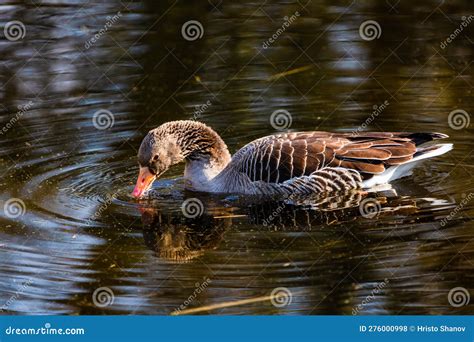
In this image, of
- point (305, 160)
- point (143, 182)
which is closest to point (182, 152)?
point (143, 182)

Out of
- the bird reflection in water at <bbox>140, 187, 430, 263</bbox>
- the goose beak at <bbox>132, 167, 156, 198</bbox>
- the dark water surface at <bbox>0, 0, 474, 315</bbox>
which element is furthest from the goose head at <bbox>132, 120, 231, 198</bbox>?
the bird reflection in water at <bbox>140, 187, 430, 263</bbox>

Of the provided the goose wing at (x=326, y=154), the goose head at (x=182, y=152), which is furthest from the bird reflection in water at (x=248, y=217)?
the goose head at (x=182, y=152)

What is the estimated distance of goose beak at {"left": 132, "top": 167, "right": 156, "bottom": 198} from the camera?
14.7 meters

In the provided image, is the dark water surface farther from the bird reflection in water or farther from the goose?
the goose

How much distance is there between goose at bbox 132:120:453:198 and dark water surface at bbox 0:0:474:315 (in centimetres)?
31

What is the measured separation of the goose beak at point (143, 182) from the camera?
14.7 m

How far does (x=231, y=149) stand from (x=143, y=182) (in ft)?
7.65

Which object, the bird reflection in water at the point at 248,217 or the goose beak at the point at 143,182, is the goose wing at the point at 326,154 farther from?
the goose beak at the point at 143,182

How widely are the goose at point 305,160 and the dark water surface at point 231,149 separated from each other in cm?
31

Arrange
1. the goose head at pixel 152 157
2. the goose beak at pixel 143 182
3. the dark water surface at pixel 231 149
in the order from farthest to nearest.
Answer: the goose head at pixel 152 157, the goose beak at pixel 143 182, the dark water surface at pixel 231 149

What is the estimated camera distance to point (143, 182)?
14797 mm

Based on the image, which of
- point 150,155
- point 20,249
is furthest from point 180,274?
point 150,155

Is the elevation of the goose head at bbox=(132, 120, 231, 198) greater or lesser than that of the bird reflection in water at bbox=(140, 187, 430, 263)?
greater

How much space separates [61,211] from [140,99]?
173 inches
